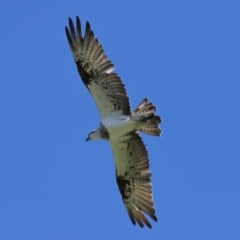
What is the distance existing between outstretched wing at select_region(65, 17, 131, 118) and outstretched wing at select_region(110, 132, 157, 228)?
0.67 m

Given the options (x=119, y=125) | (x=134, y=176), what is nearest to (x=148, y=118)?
(x=119, y=125)

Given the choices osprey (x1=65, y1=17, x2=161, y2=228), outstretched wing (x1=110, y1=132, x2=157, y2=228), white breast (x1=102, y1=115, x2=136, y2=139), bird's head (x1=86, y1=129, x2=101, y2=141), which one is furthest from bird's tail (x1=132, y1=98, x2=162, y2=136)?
bird's head (x1=86, y1=129, x2=101, y2=141)

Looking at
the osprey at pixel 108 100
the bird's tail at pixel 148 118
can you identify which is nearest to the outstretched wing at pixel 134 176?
the osprey at pixel 108 100

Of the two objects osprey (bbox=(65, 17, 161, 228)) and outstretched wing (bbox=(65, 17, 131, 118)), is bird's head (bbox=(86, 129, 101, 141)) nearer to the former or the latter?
osprey (bbox=(65, 17, 161, 228))

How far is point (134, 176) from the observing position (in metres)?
17.6

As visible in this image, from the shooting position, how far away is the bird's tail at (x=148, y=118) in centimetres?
1663

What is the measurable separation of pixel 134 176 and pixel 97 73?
2153 millimetres

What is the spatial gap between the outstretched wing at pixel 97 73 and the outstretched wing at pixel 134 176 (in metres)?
0.67

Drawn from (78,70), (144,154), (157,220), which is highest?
(78,70)

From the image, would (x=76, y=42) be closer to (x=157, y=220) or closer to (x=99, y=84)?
(x=99, y=84)

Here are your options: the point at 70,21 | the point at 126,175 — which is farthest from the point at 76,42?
the point at 126,175

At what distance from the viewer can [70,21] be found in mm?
16547

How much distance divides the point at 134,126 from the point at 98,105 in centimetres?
75

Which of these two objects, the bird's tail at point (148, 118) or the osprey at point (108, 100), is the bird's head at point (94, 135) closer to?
the osprey at point (108, 100)
